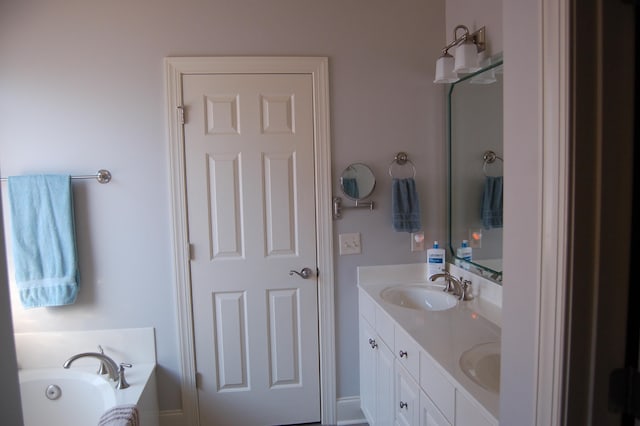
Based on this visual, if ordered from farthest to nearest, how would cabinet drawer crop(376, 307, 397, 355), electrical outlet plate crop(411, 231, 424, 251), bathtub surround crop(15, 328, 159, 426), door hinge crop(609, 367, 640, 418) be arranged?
electrical outlet plate crop(411, 231, 424, 251) < bathtub surround crop(15, 328, 159, 426) < cabinet drawer crop(376, 307, 397, 355) < door hinge crop(609, 367, 640, 418)

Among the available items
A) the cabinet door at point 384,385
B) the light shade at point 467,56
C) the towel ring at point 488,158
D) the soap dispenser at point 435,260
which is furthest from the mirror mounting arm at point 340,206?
the light shade at point 467,56

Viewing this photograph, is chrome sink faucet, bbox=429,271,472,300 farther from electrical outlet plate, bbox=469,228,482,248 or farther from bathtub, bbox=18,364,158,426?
bathtub, bbox=18,364,158,426

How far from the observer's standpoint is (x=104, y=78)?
86.2 inches

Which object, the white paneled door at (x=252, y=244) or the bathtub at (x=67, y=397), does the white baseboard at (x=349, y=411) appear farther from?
the bathtub at (x=67, y=397)

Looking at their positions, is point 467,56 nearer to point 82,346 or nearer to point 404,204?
point 404,204

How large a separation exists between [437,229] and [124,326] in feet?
6.34

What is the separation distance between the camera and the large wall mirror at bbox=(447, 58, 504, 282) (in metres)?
1.93

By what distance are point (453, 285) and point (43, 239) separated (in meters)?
2.21

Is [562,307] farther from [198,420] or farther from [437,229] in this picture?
[198,420]

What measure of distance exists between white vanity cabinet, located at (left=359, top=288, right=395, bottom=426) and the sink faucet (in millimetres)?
404

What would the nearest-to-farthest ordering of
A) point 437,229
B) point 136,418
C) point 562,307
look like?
point 562,307, point 136,418, point 437,229

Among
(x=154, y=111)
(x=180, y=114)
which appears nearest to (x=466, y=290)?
(x=180, y=114)

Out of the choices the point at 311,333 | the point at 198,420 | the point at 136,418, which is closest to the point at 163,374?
the point at 198,420

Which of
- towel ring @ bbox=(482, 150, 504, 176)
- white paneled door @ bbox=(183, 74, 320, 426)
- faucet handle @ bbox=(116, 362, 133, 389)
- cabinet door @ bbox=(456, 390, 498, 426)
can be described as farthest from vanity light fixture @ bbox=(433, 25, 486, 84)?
faucet handle @ bbox=(116, 362, 133, 389)
